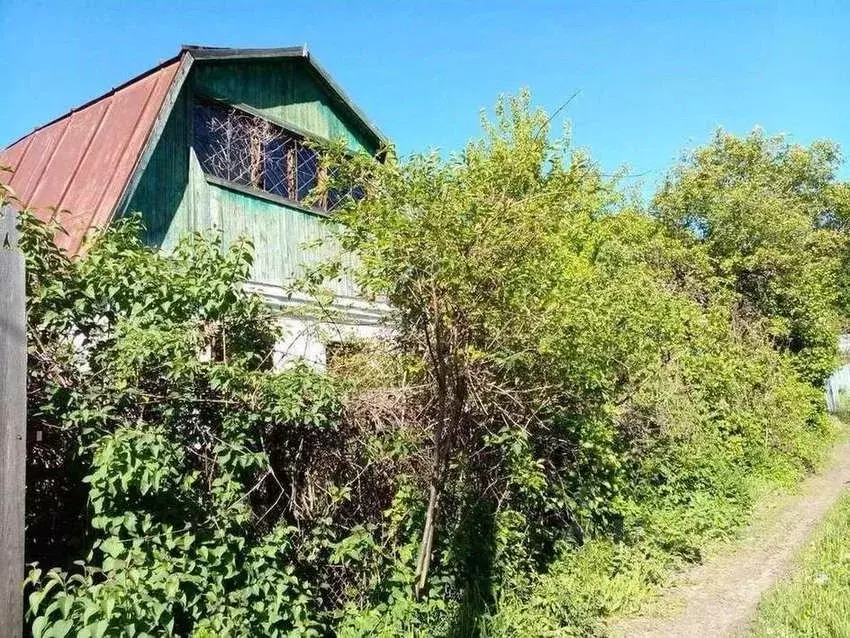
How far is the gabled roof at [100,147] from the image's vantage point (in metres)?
6.54

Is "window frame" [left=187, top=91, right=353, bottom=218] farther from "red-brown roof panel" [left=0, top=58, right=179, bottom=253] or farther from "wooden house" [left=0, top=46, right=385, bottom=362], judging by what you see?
"red-brown roof panel" [left=0, top=58, right=179, bottom=253]

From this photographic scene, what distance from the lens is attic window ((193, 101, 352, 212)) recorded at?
7.95m

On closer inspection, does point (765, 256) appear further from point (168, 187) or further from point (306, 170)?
point (168, 187)

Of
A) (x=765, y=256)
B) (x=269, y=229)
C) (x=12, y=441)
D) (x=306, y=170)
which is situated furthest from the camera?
(x=765, y=256)

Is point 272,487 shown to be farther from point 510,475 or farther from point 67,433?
point 510,475

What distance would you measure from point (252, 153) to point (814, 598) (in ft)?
26.0

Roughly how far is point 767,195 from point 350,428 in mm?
13042

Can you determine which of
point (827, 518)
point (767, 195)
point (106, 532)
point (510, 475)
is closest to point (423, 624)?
point (510, 475)

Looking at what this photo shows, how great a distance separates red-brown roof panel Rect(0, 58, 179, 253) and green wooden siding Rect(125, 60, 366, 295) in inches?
11.7

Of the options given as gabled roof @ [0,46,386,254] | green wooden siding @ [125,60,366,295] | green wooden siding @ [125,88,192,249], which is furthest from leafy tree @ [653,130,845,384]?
green wooden siding @ [125,88,192,249]

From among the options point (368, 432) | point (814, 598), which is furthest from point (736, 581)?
point (368, 432)

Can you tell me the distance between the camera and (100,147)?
733cm

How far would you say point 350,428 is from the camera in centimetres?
477

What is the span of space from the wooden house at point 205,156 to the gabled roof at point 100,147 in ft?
0.06
